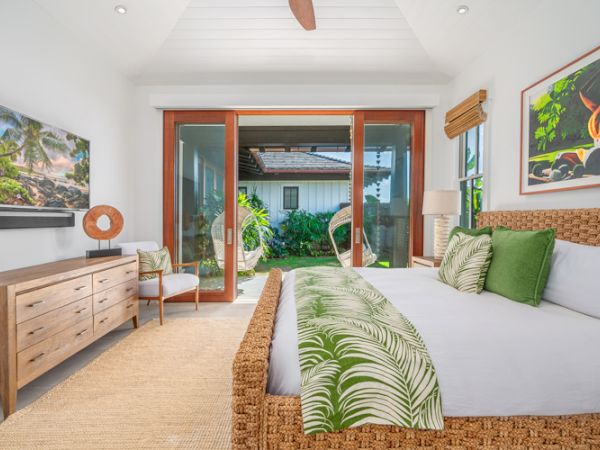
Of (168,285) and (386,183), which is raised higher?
(386,183)

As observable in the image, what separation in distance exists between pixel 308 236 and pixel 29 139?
6526 mm

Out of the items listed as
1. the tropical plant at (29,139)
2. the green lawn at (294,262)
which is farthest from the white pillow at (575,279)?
the green lawn at (294,262)

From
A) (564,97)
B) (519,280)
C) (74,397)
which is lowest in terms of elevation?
(74,397)

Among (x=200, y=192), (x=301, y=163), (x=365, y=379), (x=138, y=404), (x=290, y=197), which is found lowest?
(x=138, y=404)

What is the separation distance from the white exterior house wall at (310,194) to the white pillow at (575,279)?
7.53 m

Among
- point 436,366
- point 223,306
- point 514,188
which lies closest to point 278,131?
point 223,306

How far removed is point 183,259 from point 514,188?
3.60 m

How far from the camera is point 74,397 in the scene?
73.9 inches

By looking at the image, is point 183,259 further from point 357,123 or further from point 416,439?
point 416,439

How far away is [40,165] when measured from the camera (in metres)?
2.43

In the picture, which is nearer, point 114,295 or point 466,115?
point 114,295

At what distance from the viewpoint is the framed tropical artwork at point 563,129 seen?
1.85 m

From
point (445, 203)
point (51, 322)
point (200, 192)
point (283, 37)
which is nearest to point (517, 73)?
point (445, 203)

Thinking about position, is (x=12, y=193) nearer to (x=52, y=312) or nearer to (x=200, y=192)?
(x=52, y=312)
